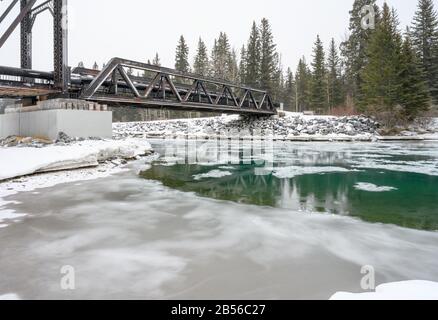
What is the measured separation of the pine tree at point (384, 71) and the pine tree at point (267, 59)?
20844 mm

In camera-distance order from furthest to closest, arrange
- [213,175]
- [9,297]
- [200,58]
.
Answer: [200,58]
[213,175]
[9,297]

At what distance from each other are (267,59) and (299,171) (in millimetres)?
49493

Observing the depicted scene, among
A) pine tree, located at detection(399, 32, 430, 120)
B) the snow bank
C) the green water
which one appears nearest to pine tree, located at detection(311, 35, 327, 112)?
pine tree, located at detection(399, 32, 430, 120)

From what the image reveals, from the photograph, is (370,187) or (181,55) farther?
(181,55)

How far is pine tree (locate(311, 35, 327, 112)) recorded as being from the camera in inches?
2109

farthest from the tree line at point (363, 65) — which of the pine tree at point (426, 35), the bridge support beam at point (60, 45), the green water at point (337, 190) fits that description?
the bridge support beam at point (60, 45)

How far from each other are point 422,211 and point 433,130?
35617 mm

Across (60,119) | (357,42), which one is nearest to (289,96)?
(357,42)

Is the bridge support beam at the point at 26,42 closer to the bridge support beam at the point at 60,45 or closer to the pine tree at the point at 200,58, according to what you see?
the bridge support beam at the point at 60,45

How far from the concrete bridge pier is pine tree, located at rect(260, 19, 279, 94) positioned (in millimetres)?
43814

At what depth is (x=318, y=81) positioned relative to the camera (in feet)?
176

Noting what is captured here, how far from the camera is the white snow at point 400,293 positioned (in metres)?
2.72

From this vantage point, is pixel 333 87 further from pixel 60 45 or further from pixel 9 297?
pixel 9 297

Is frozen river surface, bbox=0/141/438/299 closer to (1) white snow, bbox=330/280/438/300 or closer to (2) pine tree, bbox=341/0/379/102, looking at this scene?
(1) white snow, bbox=330/280/438/300
